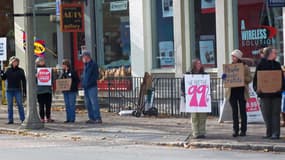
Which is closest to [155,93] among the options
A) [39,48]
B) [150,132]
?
[150,132]

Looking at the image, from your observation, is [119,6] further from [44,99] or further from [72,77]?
[44,99]

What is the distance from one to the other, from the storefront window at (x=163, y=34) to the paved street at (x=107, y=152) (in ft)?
22.1

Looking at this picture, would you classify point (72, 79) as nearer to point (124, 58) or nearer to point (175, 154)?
point (124, 58)

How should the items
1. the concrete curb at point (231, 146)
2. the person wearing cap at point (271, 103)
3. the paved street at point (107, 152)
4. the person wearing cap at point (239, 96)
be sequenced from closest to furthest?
1. the paved street at point (107, 152)
2. the concrete curb at point (231, 146)
3. the person wearing cap at point (271, 103)
4. the person wearing cap at point (239, 96)

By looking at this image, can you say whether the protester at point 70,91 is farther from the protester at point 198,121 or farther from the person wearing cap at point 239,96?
the person wearing cap at point 239,96

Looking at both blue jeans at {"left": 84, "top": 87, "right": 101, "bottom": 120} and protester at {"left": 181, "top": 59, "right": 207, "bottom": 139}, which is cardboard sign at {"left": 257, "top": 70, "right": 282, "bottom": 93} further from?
blue jeans at {"left": 84, "top": 87, "right": 101, "bottom": 120}

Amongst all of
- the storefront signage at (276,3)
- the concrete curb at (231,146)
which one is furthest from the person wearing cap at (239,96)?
the storefront signage at (276,3)

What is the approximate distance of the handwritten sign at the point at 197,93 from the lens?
13562 mm

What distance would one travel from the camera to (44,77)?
17375 millimetres

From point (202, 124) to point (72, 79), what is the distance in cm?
483

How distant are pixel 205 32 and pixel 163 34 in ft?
5.09

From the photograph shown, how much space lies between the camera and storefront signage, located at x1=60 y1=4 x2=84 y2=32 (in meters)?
20.7

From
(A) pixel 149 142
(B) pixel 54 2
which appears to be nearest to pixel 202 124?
(A) pixel 149 142

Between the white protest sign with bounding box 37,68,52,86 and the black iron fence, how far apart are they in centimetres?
276
